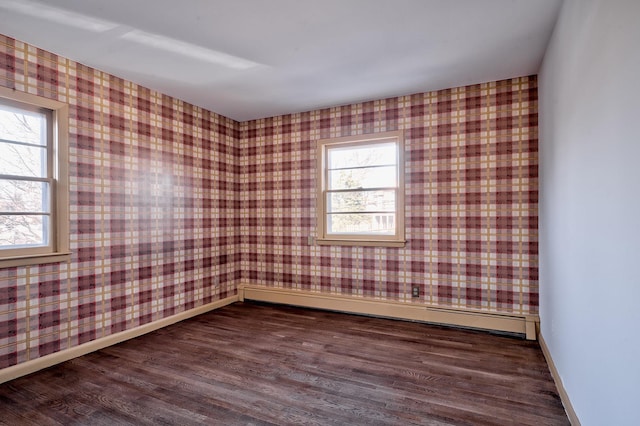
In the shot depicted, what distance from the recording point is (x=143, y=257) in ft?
11.3

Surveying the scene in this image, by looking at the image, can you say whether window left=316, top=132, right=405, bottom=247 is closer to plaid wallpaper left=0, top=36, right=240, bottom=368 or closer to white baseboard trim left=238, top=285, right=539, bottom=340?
white baseboard trim left=238, top=285, right=539, bottom=340

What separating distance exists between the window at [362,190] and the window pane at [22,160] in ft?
9.14

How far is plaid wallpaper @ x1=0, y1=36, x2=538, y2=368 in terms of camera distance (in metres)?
2.84

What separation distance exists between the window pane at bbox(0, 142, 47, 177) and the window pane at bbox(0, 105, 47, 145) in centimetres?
6

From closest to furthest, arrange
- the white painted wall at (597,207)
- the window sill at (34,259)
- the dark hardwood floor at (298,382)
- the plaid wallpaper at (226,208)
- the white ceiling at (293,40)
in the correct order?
the white painted wall at (597,207) → the dark hardwood floor at (298,382) → the white ceiling at (293,40) → the window sill at (34,259) → the plaid wallpaper at (226,208)

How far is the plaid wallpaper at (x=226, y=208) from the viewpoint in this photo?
284 cm

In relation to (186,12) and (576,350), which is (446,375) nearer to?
(576,350)

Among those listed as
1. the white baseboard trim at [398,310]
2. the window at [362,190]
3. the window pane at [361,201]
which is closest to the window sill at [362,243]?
the window at [362,190]

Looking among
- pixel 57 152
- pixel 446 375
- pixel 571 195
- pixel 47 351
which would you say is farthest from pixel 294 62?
pixel 47 351

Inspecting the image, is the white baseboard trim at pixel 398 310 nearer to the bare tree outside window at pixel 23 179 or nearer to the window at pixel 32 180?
the window at pixel 32 180

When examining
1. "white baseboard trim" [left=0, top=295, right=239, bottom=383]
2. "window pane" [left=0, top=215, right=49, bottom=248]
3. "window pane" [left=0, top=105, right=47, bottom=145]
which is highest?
"window pane" [left=0, top=105, right=47, bottom=145]

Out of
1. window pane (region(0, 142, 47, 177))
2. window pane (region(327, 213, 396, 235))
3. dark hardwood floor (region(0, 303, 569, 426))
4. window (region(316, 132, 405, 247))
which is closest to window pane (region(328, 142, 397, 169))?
window (region(316, 132, 405, 247))

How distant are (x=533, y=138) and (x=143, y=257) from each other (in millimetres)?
4186

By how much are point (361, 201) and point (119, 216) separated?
2.66 m
